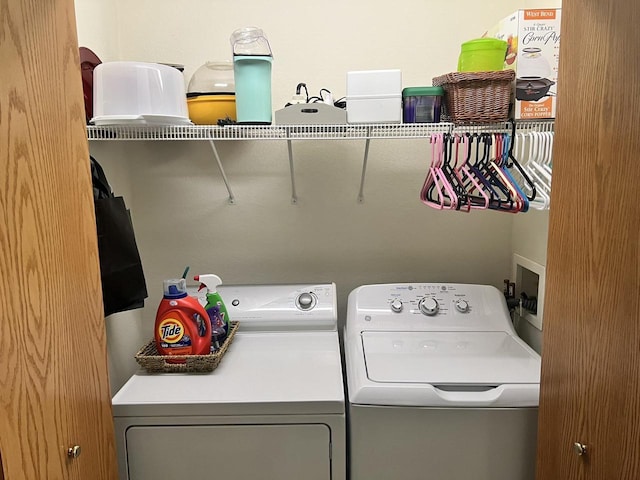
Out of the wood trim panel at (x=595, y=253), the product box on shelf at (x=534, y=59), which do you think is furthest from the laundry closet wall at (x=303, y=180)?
the wood trim panel at (x=595, y=253)

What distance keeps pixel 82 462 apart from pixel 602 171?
54.3 inches

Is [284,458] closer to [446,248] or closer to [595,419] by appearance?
[595,419]

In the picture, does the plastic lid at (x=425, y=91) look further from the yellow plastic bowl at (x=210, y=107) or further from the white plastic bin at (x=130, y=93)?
the white plastic bin at (x=130, y=93)

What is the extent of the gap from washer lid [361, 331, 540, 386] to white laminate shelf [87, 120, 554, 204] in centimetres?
75

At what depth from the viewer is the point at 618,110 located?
0.98 meters

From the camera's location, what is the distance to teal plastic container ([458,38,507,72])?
1737 mm

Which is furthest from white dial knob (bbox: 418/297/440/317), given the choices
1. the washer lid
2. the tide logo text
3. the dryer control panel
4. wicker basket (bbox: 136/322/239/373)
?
the tide logo text

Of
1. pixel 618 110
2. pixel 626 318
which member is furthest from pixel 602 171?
pixel 626 318

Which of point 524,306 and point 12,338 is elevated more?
point 12,338

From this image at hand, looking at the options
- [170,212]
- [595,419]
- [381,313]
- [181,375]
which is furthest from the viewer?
[170,212]

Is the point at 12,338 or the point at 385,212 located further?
the point at 385,212

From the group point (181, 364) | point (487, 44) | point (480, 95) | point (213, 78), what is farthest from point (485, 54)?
point (181, 364)

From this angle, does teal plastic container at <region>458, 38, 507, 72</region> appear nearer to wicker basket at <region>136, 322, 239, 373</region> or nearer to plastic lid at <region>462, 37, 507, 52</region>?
plastic lid at <region>462, 37, 507, 52</region>

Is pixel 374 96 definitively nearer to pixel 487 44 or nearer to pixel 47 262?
pixel 487 44
